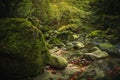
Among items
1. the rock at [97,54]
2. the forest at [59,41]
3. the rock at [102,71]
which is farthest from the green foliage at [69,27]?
the rock at [102,71]

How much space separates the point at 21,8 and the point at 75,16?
5394 mm

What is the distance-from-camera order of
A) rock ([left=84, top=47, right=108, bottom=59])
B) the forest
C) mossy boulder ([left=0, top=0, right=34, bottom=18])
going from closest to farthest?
the forest < mossy boulder ([left=0, top=0, right=34, bottom=18]) < rock ([left=84, top=47, right=108, bottom=59])

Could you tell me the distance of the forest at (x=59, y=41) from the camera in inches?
215

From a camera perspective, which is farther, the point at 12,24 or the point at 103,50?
the point at 103,50

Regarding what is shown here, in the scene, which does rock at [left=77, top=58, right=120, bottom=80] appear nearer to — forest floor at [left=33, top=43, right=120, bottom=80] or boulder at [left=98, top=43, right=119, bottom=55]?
forest floor at [left=33, top=43, right=120, bottom=80]

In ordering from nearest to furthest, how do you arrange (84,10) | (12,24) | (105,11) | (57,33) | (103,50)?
1. (12,24)
2. (103,50)
3. (57,33)
4. (105,11)
5. (84,10)

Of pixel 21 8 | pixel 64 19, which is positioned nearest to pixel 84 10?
pixel 64 19

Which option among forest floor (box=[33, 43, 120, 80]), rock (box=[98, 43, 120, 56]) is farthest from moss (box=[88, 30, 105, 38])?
forest floor (box=[33, 43, 120, 80])

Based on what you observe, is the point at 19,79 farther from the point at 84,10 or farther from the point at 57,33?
the point at 84,10

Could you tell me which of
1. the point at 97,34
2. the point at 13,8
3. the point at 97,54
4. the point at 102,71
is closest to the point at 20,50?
the point at 13,8

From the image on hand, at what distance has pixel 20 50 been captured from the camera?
539cm

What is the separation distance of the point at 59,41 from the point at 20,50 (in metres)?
3.79

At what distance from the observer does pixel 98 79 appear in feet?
18.0

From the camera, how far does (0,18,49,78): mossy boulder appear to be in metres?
5.32
